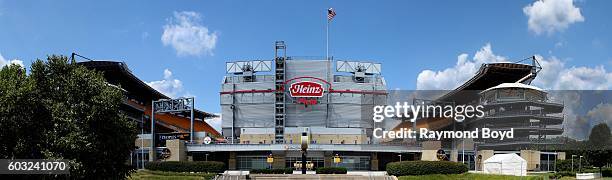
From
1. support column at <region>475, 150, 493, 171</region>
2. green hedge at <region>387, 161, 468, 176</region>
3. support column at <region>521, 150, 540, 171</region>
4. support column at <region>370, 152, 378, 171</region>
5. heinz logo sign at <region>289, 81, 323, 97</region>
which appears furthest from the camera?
heinz logo sign at <region>289, 81, 323, 97</region>

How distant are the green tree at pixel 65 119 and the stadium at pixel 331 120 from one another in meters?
48.0

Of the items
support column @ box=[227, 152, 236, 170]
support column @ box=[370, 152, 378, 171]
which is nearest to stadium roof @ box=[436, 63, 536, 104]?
support column @ box=[370, 152, 378, 171]

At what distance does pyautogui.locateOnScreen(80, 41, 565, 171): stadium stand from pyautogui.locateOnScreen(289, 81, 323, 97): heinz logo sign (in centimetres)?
20

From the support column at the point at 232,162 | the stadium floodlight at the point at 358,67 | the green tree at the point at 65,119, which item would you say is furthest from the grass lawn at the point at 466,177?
the stadium floodlight at the point at 358,67

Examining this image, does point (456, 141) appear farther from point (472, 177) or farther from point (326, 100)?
point (472, 177)

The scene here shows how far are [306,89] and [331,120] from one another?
841cm

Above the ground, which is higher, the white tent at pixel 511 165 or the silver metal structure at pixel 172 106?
the silver metal structure at pixel 172 106

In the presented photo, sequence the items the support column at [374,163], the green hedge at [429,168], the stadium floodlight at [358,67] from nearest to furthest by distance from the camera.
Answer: the green hedge at [429,168] → the support column at [374,163] → the stadium floodlight at [358,67]

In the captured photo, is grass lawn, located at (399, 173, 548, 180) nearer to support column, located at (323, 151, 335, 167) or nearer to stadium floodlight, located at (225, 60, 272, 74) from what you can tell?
support column, located at (323, 151, 335, 167)

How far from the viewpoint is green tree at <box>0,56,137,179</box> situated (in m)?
41.0

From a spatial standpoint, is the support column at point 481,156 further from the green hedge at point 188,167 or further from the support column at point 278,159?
the green hedge at point 188,167

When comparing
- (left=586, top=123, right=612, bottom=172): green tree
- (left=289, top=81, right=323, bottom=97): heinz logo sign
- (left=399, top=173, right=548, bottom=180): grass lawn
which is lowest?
(left=399, top=173, right=548, bottom=180): grass lawn

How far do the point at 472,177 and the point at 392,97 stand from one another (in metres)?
37.6

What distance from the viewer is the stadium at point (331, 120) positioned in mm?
101000
